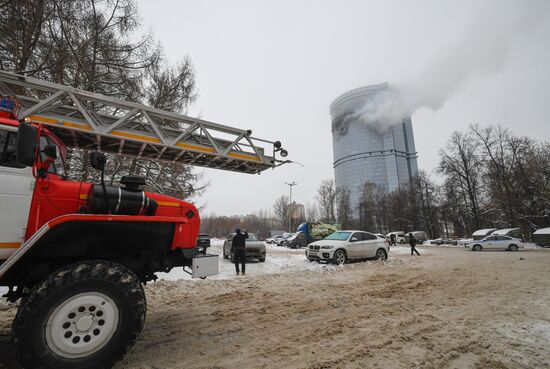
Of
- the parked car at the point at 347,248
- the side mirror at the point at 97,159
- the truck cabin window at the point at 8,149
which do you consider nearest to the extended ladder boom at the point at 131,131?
the truck cabin window at the point at 8,149

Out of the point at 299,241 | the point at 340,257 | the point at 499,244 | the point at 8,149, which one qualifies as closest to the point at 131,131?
the point at 8,149

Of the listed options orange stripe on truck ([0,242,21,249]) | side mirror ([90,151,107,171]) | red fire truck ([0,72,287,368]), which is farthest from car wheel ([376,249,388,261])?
orange stripe on truck ([0,242,21,249])

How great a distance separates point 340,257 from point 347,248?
58cm

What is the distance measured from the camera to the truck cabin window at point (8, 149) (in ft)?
9.66

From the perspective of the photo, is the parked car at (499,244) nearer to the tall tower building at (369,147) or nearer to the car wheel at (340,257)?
the car wheel at (340,257)

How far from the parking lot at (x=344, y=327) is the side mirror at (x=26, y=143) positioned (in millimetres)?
2384

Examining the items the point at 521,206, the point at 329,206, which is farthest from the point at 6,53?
the point at 329,206

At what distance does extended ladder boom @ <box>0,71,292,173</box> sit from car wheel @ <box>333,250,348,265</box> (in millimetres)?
7790

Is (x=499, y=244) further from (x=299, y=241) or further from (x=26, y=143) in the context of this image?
(x=26, y=143)

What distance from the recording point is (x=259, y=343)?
3.51 m

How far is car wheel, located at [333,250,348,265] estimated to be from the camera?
12141mm

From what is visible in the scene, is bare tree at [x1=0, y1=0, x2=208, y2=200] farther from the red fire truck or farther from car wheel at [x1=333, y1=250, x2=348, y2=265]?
car wheel at [x1=333, y1=250, x2=348, y2=265]

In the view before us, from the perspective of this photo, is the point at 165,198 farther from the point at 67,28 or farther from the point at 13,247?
the point at 67,28

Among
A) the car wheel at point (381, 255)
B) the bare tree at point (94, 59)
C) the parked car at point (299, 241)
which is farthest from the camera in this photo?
the parked car at point (299, 241)
